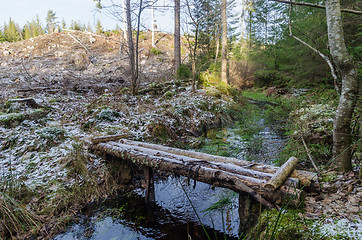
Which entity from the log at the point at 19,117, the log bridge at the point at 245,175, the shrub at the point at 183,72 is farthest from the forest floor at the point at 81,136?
the shrub at the point at 183,72

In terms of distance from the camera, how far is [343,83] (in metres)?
2.36

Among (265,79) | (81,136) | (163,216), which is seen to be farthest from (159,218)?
→ (265,79)

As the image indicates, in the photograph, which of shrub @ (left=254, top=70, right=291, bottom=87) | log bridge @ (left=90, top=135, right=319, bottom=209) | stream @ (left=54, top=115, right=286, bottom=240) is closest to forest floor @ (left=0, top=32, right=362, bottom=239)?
log bridge @ (left=90, top=135, right=319, bottom=209)

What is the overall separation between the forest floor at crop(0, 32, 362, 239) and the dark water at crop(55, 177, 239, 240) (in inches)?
13.7

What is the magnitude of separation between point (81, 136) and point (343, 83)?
16.3 feet

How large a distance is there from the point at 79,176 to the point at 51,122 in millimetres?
2482

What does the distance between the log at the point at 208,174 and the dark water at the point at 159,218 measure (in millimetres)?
302

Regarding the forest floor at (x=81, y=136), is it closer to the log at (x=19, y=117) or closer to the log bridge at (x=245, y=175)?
the log at (x=19, y=117)

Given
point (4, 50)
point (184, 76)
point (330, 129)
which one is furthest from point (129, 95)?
point (4, 50)

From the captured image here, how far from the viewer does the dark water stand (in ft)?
8.63

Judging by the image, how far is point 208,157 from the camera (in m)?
2.90

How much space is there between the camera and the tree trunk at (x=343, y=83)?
2.29 metres

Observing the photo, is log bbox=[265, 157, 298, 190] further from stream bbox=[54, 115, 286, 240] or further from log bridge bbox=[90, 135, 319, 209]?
stream bbox=[54, 115, 286, 240]

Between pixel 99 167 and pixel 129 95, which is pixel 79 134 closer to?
pixel 99 167
